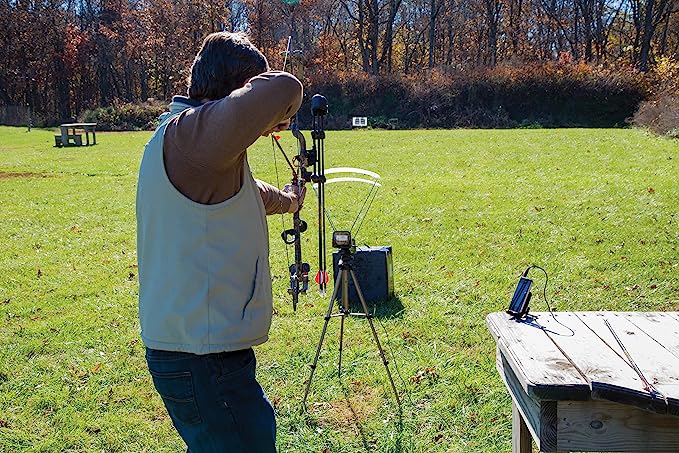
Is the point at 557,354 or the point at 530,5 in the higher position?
the point at 530,5

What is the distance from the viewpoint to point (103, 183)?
39.7 feet

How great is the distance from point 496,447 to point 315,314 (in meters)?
2.10

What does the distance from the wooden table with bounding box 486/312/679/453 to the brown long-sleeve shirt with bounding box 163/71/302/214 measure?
1029mm

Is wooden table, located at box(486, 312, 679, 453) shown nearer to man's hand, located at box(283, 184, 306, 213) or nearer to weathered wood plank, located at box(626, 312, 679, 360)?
weathered wood plank, located at box(626, 312, 679, 360)

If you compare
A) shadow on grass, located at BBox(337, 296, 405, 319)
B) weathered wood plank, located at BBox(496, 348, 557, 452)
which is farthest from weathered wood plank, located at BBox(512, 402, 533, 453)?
shadow on grass, located at BBox(337, 296, 405, 319)

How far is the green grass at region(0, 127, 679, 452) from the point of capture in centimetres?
340

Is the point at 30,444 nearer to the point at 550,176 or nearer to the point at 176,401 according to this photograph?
the point at 176,401

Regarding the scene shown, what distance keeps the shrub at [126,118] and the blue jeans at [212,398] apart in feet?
97.7

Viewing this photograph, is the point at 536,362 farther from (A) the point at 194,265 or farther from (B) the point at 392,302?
(B) the point at 392,302

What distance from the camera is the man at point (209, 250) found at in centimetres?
173

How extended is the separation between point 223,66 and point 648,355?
1.54 m

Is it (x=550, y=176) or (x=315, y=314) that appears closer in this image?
(x=315, y=314)

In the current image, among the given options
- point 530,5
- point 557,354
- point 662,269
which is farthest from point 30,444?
point 530,5

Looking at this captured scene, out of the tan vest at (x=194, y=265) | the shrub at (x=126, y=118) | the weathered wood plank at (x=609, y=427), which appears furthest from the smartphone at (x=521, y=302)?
the shrub at (x=126, y=118)
